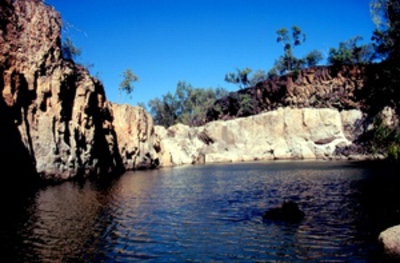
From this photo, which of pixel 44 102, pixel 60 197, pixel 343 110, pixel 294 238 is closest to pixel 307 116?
pixel 343 110

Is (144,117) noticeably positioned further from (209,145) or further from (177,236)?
(177,236)

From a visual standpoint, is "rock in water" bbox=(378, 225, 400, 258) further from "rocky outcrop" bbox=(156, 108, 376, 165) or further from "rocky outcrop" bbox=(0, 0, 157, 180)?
"rocky outcrop" bbox=(156, 108, 376, 165)

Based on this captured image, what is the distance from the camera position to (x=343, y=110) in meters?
82.1

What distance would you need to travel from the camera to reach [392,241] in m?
11.6

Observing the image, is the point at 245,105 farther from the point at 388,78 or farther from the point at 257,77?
the point at 388,78

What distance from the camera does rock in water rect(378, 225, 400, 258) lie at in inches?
445

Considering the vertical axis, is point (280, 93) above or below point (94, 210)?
above

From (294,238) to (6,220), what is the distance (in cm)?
1417

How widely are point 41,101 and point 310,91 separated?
6438cm

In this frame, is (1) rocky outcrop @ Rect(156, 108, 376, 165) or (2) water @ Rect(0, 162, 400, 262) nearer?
(2) water @ Rect(0, 162, 400, 262)

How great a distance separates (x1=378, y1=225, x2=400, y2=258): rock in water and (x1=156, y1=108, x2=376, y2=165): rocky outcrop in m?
65.7

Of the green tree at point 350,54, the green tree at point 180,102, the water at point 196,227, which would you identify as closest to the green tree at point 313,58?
the green tree at point 350,54

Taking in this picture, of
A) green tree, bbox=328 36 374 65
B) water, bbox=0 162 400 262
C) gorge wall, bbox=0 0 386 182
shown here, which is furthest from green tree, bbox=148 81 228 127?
water, bbox=0 162 400 262

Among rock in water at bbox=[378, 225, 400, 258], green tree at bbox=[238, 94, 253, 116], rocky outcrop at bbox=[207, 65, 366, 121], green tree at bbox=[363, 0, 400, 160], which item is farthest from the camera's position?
green tree at bbox=[238, 94, 253, 116]
